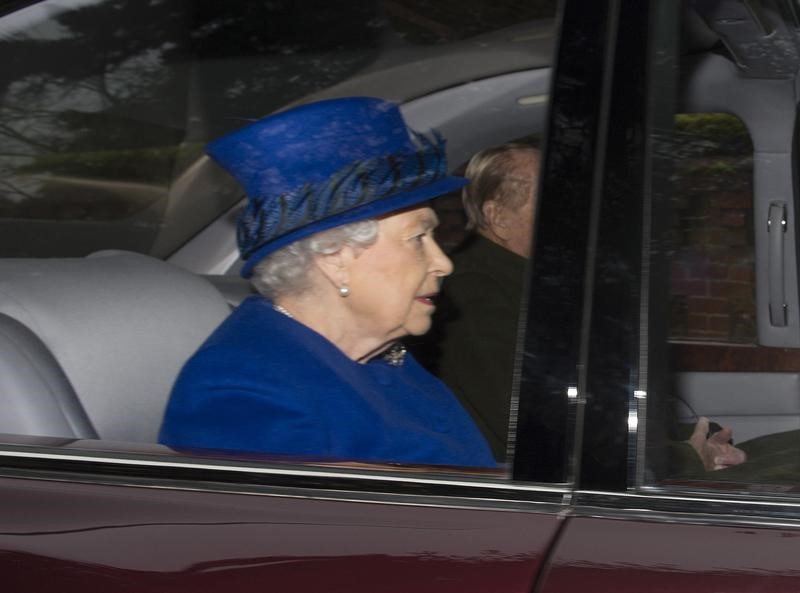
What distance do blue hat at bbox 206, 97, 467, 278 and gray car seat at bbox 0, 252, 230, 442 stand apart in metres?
0.29

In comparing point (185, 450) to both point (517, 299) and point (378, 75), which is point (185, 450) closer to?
point (517, 299)

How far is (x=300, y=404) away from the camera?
1683 mm

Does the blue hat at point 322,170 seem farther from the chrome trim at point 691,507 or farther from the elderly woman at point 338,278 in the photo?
the chrome trim at point 691,507

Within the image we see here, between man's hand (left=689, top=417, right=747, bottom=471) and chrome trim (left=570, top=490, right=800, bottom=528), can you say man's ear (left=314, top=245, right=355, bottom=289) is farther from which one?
chrome trim (left=570, top=490, right=800, bottom=528)

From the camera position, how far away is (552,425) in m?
1.30

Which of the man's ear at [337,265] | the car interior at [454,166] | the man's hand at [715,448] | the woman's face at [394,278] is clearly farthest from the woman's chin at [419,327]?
the man's hand at [715,448]

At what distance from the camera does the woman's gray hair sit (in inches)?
73.1

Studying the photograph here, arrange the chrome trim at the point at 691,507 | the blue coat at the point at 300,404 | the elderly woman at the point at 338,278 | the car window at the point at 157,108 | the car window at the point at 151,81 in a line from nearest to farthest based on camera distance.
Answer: the chrome trim at the point at 691,507 < the blue coat at the point at 300,404 < the elderly woman at the point at 338,278 < the car window at the point at 157,108 < the car window at the point at 151,81

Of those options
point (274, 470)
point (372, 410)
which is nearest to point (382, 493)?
point (274, 470)

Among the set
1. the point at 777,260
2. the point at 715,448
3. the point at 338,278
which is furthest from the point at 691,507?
the point at 777,260

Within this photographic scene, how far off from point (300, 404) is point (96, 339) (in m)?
0.49

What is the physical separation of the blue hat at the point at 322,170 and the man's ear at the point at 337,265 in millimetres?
62

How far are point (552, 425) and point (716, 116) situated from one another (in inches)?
30.1

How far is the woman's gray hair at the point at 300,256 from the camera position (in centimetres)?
186
